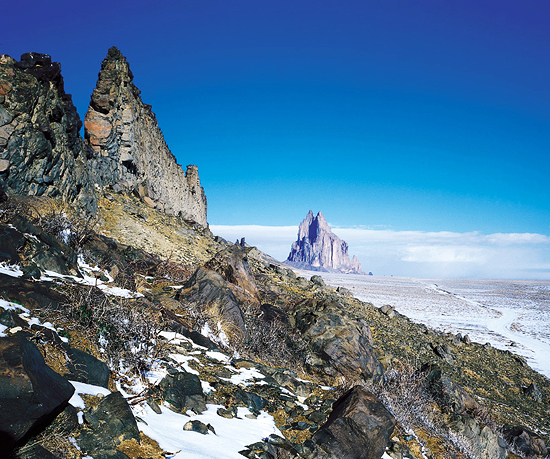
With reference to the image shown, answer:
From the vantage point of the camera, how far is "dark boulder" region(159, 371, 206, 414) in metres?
4.20

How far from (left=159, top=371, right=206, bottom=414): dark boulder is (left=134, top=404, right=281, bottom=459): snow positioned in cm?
12

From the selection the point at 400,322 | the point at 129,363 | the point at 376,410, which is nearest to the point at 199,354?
the point at 129,363

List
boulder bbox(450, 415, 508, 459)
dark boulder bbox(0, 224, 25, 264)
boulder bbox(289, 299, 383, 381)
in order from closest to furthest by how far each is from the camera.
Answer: dark boulder bbox(0, 224, 25, 264), boulder bbox(450, 415, 508, 459), boulder bbox(289, 299, 383, 381)

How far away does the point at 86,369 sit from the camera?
3.66 meters

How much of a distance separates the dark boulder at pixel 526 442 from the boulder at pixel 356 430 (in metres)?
7.18

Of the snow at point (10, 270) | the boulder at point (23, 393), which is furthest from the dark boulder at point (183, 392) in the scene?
the snow at point (10, 270)

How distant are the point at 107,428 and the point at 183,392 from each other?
1.43 meters

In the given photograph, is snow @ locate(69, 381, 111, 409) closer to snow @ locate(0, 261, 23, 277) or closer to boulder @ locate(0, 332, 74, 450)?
boulder @ locate(0, 332, 74, 450)

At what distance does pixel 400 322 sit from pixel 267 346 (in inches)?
560

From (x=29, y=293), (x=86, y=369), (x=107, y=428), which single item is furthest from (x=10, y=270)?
(x=107, y=428)

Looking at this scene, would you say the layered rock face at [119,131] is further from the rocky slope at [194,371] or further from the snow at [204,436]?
the snow at [204,436]

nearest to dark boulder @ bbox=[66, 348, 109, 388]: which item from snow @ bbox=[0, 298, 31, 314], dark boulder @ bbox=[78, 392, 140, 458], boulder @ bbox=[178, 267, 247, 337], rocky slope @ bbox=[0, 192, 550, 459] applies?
rocky slope @ bbox=[0, 192, 550, 459]

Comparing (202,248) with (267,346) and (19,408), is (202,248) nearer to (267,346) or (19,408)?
(267,346)

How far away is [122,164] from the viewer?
73.6 ft
